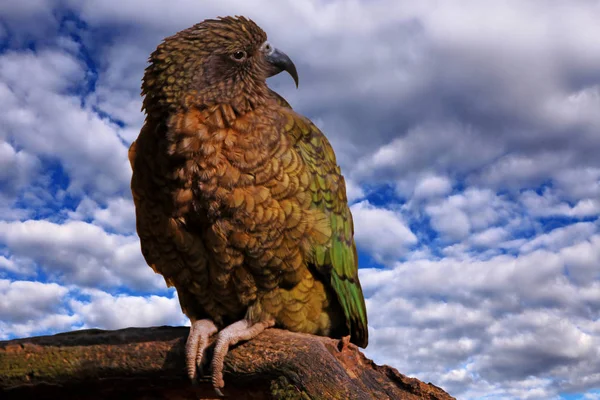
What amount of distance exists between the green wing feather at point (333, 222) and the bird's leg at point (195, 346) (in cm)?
96

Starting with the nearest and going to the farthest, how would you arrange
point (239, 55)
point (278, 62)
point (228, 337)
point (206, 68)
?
point (228, 337) → point (206, 68) → point (239, 55) → point (278, 62)

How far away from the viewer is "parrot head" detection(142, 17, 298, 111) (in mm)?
4129

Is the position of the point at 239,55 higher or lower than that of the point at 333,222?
higher

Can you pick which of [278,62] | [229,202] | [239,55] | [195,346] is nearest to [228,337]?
[195,346]

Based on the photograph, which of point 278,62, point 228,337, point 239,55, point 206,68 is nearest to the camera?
point 228,337

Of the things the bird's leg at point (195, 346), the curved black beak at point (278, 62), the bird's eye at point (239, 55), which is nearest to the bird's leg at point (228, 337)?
the bird's leg at point (195, 346)

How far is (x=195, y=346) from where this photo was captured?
12.8 ft

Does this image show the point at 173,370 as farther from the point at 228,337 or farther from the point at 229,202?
the point at 229,202

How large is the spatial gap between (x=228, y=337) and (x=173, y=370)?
0.46 metres

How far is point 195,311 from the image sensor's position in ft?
14.7

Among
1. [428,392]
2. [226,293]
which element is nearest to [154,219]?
[226,293]

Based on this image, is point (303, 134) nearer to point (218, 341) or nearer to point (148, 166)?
point (148, 166)

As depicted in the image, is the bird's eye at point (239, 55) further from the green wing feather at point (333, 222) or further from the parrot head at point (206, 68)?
the green wing feather at point (333, 222)

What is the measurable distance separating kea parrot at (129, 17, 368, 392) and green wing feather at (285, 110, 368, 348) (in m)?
0.01
